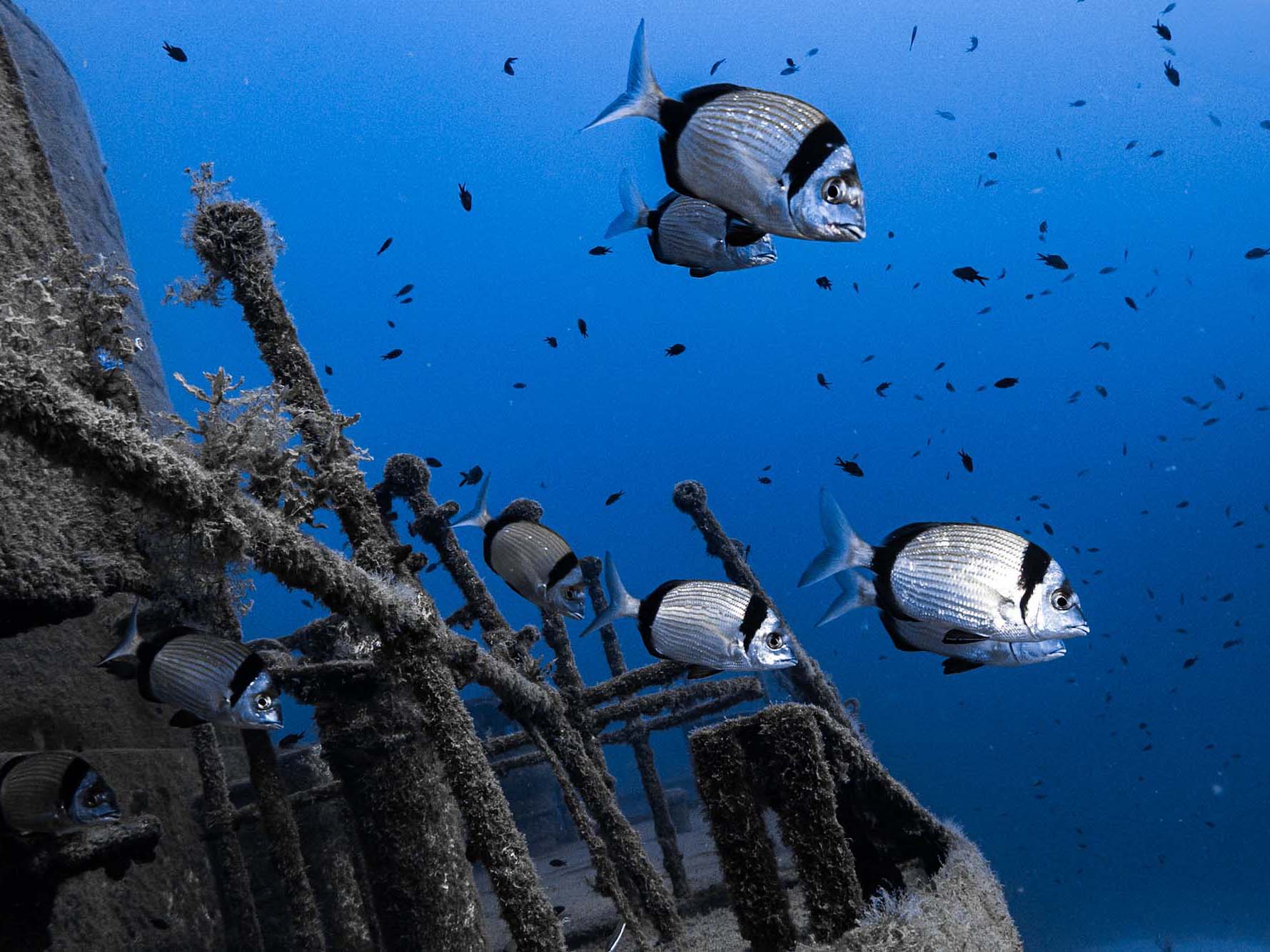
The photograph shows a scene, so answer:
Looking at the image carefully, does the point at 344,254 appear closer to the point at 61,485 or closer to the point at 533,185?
the point at 533,185

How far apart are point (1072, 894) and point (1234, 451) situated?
245 ft

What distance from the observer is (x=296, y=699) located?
197 inches

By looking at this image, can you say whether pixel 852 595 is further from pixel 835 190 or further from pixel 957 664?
pixel 835 190

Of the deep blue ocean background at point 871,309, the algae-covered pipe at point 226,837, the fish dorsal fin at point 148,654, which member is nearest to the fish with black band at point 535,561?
the fish dorsal fin at point 148,654

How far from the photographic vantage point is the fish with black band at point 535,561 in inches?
189

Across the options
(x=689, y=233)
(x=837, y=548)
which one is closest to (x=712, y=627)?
(x=837, y=548)

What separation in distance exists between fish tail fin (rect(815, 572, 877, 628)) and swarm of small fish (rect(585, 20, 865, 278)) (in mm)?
1392

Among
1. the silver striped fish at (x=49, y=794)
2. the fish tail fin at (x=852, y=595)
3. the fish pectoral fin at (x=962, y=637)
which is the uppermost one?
the silver striped fish at (x=49, y=794)

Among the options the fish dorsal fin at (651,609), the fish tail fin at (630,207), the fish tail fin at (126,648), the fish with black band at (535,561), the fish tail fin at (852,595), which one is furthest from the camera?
the fish with black band at (535,561)

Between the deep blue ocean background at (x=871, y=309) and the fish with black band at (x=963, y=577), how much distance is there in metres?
69.7

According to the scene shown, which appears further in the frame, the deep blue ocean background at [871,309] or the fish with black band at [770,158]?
the deep blue ocean background at [871,309]

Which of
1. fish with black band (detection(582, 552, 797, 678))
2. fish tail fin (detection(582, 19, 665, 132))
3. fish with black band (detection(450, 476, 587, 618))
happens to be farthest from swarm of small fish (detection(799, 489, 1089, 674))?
fish with black band (detection(450, 476, 587, 618))

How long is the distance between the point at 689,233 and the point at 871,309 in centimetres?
11392

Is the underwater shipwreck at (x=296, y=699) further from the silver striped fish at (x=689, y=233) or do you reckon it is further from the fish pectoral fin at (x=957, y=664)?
the silver striped fish at (x=689, y=233)
